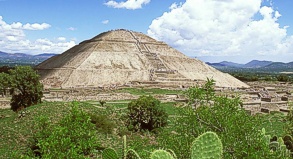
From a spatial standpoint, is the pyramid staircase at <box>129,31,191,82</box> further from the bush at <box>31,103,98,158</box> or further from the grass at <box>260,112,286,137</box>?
the bush at <box>31,103,98,158</box>

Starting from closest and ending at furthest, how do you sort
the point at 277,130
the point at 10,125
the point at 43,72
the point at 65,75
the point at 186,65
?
the point at 10,125 < the point at 277,130 < the point at 65,75 < the point at 43,72 < the point at 186,65

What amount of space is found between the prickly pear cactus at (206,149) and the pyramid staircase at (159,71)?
62.6 m

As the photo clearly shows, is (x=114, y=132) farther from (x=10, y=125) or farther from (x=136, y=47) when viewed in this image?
(x=136, y=47)

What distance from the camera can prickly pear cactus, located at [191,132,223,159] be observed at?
5055mm

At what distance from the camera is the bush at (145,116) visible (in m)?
26.8

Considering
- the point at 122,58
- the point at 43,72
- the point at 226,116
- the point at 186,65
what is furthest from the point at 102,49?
the point at 226,116

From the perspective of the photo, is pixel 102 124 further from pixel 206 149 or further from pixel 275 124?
pixel 206 149

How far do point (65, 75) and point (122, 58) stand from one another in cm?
1466

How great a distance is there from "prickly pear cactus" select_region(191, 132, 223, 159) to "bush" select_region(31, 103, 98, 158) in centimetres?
659

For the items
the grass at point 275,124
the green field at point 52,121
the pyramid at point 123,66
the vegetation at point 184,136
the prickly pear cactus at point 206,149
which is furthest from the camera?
the pyramid at point 123,66

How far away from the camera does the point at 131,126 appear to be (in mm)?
26031

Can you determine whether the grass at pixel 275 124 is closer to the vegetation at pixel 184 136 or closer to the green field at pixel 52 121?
the green field at pixel 52 121

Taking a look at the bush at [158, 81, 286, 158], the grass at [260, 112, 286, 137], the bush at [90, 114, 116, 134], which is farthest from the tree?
the bush at [158, 81, 286, 158]

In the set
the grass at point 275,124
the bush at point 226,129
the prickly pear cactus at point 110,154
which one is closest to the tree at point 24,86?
the grass at point 275,124
